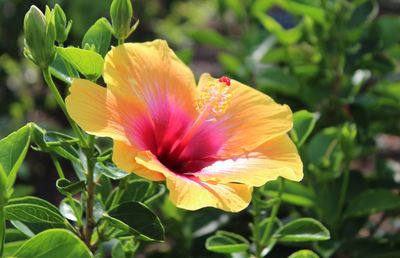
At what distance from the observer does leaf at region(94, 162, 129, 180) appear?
4.17 feet

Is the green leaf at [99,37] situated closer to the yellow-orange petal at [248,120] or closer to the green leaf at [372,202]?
the yellow-orange petal at [248,120]

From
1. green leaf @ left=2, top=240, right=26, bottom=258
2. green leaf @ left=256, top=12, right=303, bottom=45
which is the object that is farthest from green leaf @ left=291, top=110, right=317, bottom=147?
green leaf @ left=256, top=12, right=303, bottom=45

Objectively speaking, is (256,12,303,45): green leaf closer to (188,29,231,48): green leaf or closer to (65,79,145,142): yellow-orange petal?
(188,29,231,48): green leaf

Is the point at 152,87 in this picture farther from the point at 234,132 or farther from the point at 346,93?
the point at 346,93

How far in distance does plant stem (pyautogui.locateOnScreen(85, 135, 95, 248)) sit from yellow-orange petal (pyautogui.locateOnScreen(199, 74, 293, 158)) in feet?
0.77

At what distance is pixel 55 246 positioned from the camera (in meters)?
1.07

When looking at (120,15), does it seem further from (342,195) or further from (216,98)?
(342,195)

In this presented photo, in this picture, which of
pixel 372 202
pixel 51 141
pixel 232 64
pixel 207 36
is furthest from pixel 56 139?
pixel 207 36

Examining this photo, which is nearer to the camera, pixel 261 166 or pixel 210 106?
pixel 261 166

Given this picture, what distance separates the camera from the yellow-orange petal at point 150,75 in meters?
1.26

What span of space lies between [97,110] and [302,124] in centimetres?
50

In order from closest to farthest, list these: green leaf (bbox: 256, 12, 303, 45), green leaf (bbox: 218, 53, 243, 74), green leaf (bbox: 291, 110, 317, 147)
Result: green leaf (bbox: 291, 110, 317, 147) < green leaf (bbox: 256, 12, 303, 45) < green leaf (bbox: 218, 53, 243, 74)

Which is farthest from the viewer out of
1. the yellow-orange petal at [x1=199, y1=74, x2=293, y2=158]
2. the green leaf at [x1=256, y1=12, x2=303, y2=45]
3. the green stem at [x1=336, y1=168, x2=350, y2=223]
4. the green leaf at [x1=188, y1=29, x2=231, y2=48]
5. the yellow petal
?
the green leaf at [x1=188, y1=29, x2=231, y2=48]

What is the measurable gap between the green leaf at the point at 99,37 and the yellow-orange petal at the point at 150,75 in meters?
0.06
